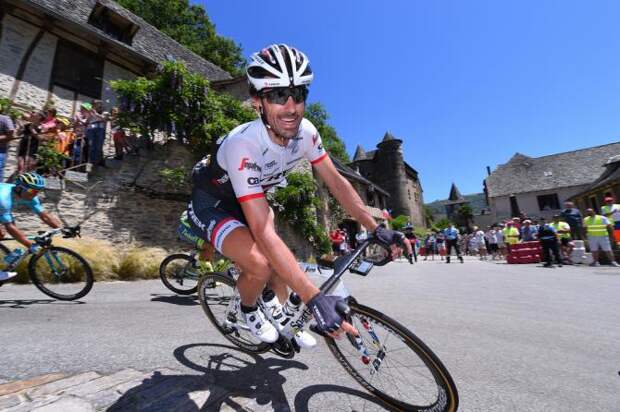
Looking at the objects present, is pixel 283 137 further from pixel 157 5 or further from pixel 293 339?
pixel 157 5

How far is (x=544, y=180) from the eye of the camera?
39125mm

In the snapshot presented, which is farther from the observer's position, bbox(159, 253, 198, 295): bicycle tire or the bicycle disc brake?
bbox(159, 253, 198, 295): bicycle tire

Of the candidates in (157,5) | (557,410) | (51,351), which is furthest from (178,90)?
(157,5)

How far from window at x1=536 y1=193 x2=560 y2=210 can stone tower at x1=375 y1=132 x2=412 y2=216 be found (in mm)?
18610

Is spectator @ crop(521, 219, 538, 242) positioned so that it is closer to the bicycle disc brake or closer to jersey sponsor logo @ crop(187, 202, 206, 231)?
the bicycle disc brake

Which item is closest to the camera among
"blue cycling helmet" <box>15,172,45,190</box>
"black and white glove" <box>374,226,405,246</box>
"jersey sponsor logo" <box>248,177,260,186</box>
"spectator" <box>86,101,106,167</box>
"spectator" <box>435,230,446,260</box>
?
"jersey sponsor logo" <box>248,177,260,186</box>

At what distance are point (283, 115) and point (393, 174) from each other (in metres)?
54.0

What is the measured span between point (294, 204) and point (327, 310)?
14.2 metres

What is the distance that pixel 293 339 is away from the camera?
2352 millimetres

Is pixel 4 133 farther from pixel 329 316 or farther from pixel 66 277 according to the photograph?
pixel 329 316

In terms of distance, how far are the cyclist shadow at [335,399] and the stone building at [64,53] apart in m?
13.0

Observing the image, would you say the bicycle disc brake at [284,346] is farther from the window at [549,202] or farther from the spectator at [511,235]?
the window at [549,202]

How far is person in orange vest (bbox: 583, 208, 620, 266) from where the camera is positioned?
9891 millimetres

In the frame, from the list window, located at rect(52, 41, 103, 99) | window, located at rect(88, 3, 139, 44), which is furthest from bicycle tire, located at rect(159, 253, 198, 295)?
window, located at rect(88, 3, 139, 44)
